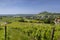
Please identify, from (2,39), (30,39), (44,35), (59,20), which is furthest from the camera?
(59,20)

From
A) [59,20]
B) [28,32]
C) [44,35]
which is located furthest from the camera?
[59,20]

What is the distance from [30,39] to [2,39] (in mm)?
2144

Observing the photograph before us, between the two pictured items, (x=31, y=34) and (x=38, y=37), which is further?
(x=31, y=34)

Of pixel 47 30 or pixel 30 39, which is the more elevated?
pixel 47 30

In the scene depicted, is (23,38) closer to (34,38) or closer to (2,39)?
(34,38)

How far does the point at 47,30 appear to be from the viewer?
28.1 ft

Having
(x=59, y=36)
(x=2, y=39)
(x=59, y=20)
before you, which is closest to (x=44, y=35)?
(x=59, y=36)

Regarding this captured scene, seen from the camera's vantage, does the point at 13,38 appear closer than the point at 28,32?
Yes

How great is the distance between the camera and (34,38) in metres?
8.88

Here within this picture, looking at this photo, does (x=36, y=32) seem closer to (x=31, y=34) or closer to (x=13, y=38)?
(x=31, y=34)

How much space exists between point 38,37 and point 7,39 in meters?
2.18

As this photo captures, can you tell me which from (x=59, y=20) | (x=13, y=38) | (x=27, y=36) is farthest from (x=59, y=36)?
(x=59, y=20)

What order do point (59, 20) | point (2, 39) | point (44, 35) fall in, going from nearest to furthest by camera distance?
point (2, 39), point (44, 35), point (59, 20)

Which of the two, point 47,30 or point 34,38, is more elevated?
point 47,30
